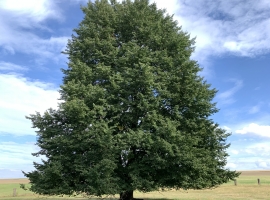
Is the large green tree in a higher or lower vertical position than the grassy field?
higher

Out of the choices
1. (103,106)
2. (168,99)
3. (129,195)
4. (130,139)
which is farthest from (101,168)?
(168,99)

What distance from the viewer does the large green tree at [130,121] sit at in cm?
1448

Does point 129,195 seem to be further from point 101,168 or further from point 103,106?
point 103,106

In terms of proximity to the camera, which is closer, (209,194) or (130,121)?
(130,121)

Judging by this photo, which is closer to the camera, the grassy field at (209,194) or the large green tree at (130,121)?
the large green tree at (130,121)

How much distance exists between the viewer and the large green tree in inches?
570

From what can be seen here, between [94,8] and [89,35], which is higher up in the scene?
[94,8]

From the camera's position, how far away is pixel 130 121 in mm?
16375

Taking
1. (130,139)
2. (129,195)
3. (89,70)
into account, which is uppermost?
(89,70)

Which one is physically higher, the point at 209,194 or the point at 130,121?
the point at 130,121

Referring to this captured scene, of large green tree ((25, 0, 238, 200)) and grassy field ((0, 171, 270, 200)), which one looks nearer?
large green tree ((25, 0, 238, 200))

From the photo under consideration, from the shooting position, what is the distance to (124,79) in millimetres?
15625

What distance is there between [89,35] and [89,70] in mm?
3463

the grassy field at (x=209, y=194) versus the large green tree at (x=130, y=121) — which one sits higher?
the large green tree at (x=130, y=121)
